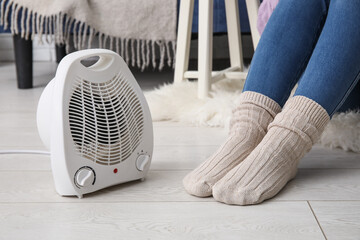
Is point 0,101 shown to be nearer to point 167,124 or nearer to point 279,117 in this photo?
point 167,124

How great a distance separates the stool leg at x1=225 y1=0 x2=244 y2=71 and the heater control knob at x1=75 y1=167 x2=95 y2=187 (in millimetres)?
1068

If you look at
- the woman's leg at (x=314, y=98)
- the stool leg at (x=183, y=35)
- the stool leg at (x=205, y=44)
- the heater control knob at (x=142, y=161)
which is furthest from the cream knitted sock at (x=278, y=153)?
the stool leg at (x=183, y=35)

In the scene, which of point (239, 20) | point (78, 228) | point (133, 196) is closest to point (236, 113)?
point (133, 196)

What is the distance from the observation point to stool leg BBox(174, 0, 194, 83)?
1.62m

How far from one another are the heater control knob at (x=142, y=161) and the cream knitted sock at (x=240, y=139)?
0.25ft

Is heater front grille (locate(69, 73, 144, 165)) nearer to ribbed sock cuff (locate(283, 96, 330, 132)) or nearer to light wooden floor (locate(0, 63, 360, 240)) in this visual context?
light wooden floor (locate(0, 63, 360, 240))

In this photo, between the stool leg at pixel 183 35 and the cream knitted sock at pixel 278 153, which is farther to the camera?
the stool leg at pixel 183 35

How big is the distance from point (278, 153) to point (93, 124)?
0.31 meters

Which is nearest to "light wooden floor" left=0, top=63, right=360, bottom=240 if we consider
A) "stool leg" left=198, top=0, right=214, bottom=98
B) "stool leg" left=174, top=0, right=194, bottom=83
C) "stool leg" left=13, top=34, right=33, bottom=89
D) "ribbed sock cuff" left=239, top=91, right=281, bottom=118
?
"ribbed sock cuff" left=239, top=91, right=281, bottom=118

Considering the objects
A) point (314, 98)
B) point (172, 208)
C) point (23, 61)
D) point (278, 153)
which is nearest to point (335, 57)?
point (314, 98)

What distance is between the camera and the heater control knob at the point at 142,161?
89 centimetres

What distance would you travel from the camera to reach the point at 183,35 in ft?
5.41

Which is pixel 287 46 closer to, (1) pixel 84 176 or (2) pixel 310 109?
(2) pixel 310 109

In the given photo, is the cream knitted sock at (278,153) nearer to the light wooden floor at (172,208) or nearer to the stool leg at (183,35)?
the light wooden floor at (172,208)
